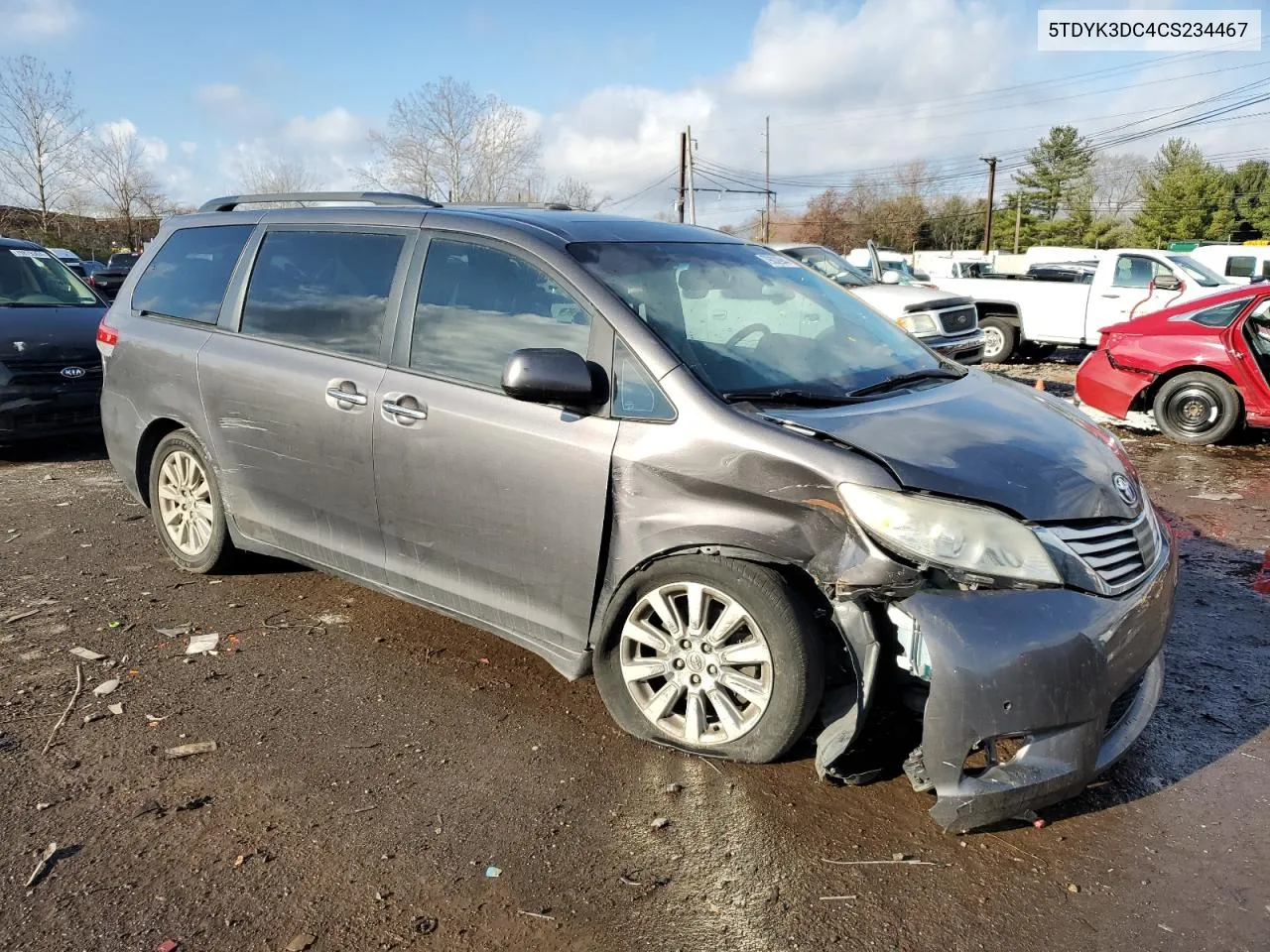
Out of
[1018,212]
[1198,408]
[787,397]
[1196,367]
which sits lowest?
[1198,408]

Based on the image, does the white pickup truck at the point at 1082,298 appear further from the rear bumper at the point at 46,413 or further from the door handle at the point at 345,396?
the door handle at the point at 345,396

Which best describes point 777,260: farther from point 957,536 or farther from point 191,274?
point 191,274

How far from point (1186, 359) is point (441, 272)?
796 cm

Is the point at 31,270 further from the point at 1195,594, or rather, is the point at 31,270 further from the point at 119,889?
the point at 1195,594

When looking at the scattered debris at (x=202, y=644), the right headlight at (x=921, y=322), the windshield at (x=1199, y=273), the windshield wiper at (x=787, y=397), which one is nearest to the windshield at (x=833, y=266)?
the right headlight at (x=921, y=322)

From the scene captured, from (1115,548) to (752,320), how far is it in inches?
60.5

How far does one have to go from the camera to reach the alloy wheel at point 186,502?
4.87m

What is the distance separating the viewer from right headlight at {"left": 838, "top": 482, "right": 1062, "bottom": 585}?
9.07 feet

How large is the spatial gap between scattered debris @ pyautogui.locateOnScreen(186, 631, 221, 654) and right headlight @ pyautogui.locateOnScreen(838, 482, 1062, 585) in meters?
2.99

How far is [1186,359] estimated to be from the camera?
29.6 ft

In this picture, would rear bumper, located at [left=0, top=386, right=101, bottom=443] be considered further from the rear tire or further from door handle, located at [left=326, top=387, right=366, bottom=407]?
the rear tire

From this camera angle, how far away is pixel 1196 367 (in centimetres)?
905

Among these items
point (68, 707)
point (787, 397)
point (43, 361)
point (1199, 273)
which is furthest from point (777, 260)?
point (1199, 273)

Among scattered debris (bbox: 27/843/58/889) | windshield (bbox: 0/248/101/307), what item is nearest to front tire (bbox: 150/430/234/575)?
scattered debris (bbox: 27/843/58/889)
